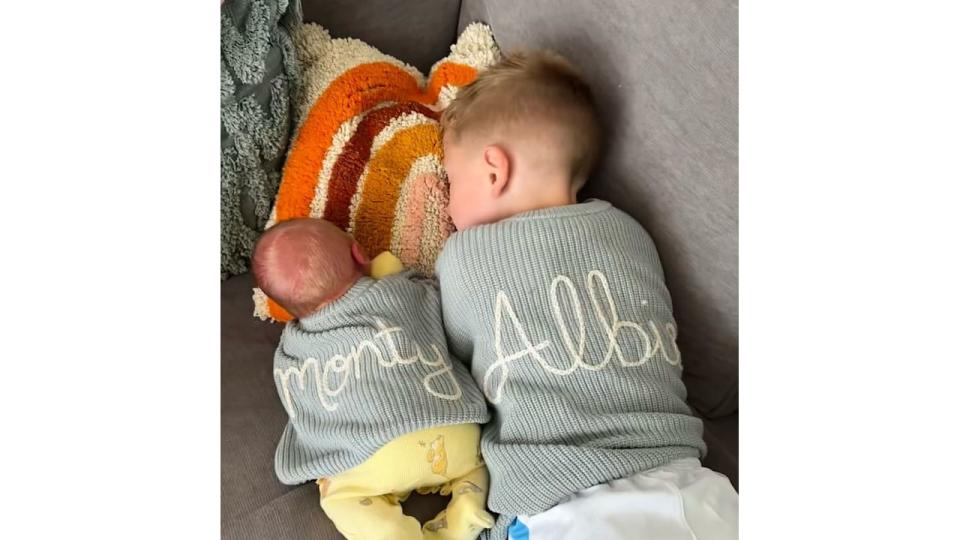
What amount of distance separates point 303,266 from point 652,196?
1.74 ft

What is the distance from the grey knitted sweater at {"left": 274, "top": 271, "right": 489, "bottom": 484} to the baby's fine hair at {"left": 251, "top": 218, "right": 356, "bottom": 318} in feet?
0.08

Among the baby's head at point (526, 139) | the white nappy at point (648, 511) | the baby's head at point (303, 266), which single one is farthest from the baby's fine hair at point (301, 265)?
the white nappy at point (648, 511)

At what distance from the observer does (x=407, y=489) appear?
40.2 inches

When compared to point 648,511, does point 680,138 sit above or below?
above

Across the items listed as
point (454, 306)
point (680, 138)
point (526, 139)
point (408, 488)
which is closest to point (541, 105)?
point (526, 139)

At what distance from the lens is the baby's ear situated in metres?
1.15

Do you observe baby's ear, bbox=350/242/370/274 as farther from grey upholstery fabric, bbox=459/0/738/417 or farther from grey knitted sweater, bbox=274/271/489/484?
grey upholstery fabric, bbox=459/0/738/417

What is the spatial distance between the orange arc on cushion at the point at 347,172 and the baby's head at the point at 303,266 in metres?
0.11

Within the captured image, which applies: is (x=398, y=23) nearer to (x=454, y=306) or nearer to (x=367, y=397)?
(x=454, y=306)

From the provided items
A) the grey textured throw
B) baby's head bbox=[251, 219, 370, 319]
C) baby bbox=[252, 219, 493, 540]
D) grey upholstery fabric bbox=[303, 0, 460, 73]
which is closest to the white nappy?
baby bbox=[252, 219, 493, 540]

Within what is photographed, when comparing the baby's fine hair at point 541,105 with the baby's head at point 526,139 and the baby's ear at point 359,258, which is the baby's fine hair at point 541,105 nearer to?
the baby's head at point 526,139

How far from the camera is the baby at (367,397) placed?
98 cm
